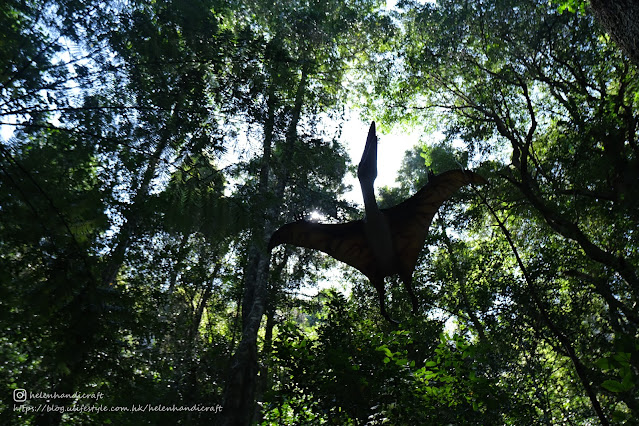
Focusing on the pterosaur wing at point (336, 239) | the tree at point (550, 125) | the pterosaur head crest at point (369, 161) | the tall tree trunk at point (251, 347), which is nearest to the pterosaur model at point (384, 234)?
the pterosaur wing at point (336, 239)

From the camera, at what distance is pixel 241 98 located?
3594 millimetres

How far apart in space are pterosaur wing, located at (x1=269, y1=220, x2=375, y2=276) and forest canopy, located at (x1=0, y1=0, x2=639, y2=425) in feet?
1.38

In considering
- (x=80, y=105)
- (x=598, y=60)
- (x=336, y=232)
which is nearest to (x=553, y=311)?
(x=598, y=60)

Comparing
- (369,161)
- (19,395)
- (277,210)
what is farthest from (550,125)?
(19,395)

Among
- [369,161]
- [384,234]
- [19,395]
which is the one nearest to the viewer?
[369,161]

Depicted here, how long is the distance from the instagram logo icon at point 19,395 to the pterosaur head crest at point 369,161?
4.93m

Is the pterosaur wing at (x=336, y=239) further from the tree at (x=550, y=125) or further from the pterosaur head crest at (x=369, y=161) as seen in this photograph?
the tree at (x=550, y=125)

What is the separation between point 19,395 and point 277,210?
14.3ft

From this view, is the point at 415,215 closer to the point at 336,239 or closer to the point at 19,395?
the point at 336,239

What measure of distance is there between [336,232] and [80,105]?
8.37ft

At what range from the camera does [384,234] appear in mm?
3443

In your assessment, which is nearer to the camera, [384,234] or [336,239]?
[384,234]

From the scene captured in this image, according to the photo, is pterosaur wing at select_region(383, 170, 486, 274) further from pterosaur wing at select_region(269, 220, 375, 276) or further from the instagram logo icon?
the instagram logo icon

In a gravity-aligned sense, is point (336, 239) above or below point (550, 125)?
below
